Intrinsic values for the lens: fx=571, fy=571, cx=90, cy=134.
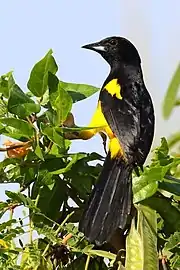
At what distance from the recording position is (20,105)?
0.61 meters

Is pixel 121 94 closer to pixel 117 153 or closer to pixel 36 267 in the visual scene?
pixel 117 153

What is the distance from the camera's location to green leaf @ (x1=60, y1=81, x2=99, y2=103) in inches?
27.2

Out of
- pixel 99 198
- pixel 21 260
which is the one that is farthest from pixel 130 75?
pixel 21 260

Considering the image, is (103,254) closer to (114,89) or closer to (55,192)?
(55,192)

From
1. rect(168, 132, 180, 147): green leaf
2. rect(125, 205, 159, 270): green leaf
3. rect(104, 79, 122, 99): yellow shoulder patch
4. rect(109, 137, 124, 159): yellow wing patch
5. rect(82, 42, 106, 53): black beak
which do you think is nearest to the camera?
rect(125, 205, 159, 270): green leaf

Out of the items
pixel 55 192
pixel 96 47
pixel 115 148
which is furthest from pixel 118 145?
pixel 96 47

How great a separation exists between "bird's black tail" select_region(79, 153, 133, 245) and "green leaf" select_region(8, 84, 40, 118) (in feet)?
0.39

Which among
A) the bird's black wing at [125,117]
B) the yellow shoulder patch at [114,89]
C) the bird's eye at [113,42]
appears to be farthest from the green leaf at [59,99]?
the bird's eye at [113,42]

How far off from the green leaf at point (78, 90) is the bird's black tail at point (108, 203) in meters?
0.09

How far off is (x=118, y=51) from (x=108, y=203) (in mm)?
646

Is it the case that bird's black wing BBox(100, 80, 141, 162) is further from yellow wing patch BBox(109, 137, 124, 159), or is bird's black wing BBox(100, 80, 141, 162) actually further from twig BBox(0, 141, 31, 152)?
twig BBox(0, 141, 31, 152)

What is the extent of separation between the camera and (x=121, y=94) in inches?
40.7

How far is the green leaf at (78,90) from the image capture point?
690 mm

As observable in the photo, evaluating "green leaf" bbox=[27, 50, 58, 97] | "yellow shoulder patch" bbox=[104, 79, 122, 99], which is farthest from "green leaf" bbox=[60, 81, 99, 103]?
"yellow shoulder patch" bbox=[104, 79, 122, 99]
